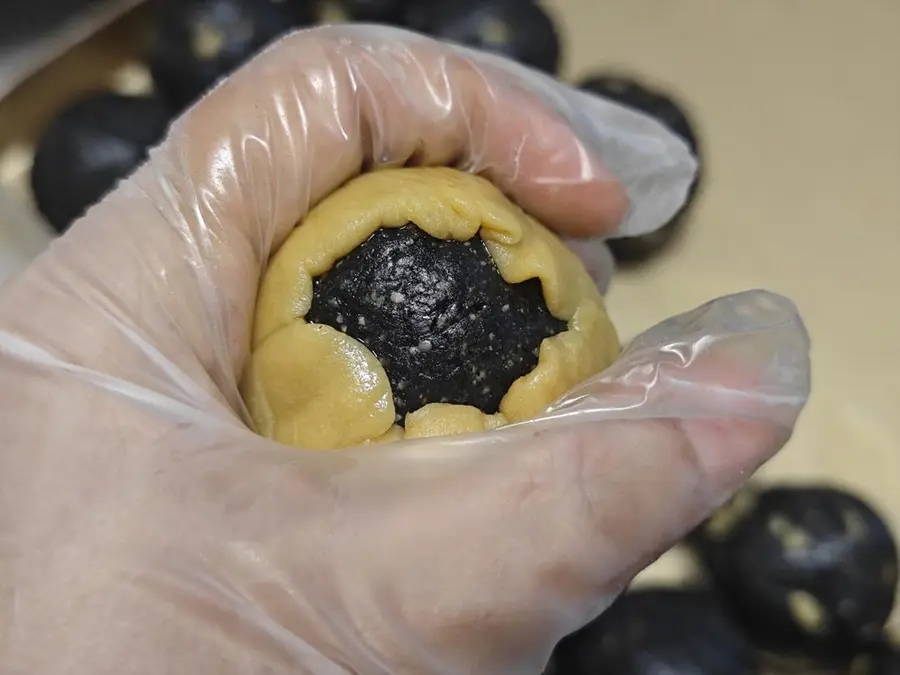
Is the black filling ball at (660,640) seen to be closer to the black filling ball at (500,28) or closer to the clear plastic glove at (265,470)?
the clear plastic glove at (265,470)

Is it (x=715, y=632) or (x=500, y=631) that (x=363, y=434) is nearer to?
(x=500, y=631)

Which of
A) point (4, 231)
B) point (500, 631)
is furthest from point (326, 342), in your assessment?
point (4, 231)

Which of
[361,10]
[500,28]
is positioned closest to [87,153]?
[361,10]

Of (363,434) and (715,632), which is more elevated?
(363,434)

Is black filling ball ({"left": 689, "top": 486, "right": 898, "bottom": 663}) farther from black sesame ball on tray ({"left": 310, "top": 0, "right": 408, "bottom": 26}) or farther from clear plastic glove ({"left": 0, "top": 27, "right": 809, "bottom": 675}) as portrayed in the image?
black sesame ball on tray ({"left": 310, "top": 0, "right": 408, "bottom": 26})

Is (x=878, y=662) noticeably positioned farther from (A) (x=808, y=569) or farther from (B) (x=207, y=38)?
(B) (x=207, y=38)

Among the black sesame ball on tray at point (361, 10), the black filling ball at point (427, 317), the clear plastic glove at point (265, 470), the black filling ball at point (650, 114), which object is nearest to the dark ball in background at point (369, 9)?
the black sesame ball on tray at point (361, 10)

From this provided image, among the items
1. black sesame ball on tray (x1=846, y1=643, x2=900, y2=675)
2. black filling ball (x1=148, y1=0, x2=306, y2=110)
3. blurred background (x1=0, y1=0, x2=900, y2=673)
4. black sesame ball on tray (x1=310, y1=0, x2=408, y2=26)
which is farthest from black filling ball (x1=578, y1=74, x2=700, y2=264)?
black sesame ball on tray (x1=846, y1=643, x2=900, y2=675)
